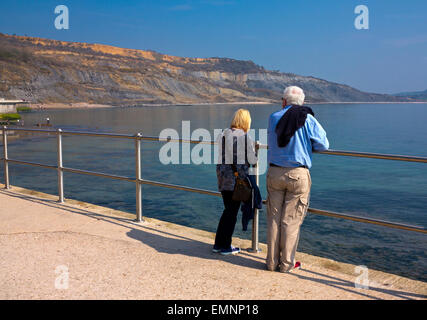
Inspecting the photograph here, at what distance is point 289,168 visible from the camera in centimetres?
441

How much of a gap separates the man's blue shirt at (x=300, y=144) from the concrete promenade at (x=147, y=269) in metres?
1.14

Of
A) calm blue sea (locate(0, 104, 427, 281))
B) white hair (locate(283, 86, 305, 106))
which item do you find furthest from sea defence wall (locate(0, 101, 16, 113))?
white hair (locate(283, 86, 305, 106))

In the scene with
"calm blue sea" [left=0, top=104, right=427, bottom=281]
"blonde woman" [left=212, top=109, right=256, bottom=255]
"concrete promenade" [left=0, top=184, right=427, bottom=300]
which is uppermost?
"blonde woman" [left=212, top=109, right=256, bottom=255]

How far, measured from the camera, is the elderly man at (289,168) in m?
4.33

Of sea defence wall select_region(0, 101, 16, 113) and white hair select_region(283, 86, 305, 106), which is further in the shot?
sea defence wall select_region(0, 101, 16, 113)

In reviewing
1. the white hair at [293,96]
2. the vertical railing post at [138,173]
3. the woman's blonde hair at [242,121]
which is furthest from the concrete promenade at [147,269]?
the white hair at [293,96]

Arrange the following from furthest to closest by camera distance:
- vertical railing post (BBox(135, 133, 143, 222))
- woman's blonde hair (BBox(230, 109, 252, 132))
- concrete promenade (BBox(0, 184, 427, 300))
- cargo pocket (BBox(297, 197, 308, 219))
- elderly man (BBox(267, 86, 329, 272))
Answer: vertical railing post (BBox(135, 133, 143, 222)), woman's blonde hair (BBox(230, 109, 252, 132)), cargo pocket (BBox(297, 197, 308, 219)), elderly man (BBox(267, 86, 329, 272)), concrete promenade (BBox(0, 184, 427, 300))

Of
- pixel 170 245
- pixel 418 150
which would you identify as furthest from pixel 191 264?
pixel 418 150

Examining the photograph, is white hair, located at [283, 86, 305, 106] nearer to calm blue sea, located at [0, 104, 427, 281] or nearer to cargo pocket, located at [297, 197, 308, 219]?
cargo pocket, located at [297, 197, 308, 219]

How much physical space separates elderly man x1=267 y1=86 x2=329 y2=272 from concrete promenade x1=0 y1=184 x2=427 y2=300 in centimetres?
32

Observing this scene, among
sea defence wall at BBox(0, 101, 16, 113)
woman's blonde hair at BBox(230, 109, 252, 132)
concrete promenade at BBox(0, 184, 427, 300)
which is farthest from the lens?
sea defence wall at BBox(0, 101, 16, 113)

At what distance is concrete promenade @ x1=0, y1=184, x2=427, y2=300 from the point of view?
4.07 meters

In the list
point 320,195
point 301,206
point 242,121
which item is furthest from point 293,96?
point 320,195
